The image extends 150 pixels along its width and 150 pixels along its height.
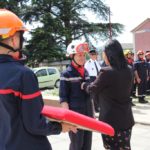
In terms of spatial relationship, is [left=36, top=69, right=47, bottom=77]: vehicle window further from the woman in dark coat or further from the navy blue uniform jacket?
the navy blue uniform jacket

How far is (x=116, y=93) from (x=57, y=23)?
35.6 m

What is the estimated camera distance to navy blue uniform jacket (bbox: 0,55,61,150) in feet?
8.09

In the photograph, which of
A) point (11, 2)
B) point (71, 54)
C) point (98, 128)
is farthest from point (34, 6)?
point (98, 128)

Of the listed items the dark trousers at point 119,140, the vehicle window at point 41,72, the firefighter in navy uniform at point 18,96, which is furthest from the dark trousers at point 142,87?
the vehicle window at point 41,72

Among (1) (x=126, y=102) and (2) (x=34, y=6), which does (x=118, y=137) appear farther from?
(2) (x=34, y=6)

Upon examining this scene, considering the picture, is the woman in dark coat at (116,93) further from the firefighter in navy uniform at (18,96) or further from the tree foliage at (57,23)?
the tree foliage at (57,23)

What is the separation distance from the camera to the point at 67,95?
4.96m

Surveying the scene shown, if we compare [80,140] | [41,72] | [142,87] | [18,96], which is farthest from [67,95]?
[41,72]

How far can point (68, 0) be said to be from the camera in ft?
135

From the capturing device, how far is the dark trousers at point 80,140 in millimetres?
4840

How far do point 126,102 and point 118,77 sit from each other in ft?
1.01

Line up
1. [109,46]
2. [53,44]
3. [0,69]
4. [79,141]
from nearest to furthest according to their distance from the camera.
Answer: [0,69]
[109,46]
[79,141]
[53,44]

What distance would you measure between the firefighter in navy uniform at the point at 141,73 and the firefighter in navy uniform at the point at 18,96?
9.53 m

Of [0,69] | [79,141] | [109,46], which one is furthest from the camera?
[79,141]
